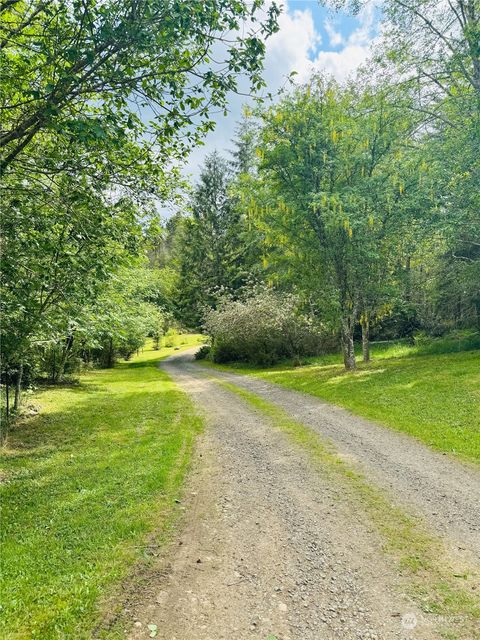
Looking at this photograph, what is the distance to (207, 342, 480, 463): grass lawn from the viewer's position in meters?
7.70

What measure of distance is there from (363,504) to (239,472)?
2139 millimetres

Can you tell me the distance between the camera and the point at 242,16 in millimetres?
5277

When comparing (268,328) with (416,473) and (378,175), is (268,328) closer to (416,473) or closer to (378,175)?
(378,175)

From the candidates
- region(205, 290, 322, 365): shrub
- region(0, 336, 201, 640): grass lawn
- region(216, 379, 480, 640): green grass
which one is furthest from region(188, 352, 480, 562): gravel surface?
region(205, 290, 322, 365): shrub

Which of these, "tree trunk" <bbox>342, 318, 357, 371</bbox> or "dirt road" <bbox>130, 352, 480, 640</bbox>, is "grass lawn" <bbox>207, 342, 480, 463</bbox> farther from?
"dirt road" <bbox>130, 352, 480, 640</bbox>

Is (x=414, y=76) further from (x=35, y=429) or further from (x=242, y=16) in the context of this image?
(x=35, y=429)

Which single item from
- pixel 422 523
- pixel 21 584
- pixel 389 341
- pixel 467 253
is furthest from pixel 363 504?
pixel 389 341

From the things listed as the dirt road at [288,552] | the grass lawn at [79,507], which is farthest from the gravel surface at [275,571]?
the grass lawn at [79,507]

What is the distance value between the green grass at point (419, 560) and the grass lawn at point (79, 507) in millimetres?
2545

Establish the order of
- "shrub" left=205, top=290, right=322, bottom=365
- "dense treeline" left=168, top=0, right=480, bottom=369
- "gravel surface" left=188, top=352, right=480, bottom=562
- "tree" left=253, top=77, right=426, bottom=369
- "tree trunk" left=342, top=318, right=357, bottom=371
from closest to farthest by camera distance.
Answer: "gravel surface" left=188, top=352, right=480, bottom=562 < "dense treeline" left=168, top=0, right=480, bottom=369 < "tree" left=253, top=77, right=426, bottom=369 < "tree trunk" left=342, top=318, right=357, bottom=371 < "shrub" left=205, top=290, right=322, bottom=365

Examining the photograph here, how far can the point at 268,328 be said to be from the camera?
20859 millimetres

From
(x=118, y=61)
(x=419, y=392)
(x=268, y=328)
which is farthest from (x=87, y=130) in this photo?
(x=268, y=328)

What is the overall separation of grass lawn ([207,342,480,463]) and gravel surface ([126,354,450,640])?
3311 millimetres

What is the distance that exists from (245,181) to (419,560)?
15766mm
